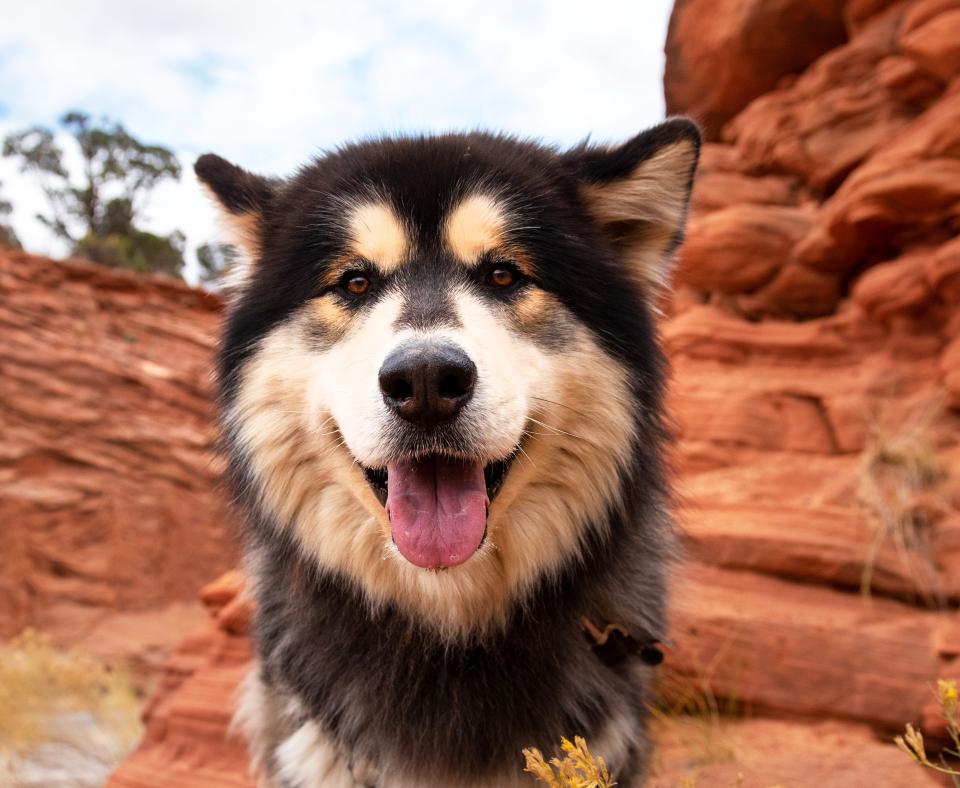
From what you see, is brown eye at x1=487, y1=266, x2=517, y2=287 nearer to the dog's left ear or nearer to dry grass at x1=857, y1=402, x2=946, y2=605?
the dog's left ear

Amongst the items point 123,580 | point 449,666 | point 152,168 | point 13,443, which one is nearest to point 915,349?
point 449,666

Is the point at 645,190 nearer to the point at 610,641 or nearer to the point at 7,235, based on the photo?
the point at 610,641

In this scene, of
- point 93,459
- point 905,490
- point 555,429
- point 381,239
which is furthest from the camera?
point 93,459

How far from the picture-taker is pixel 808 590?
4762mm

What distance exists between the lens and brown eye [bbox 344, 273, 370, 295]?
2.63 metres

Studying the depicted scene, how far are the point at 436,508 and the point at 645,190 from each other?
1474mm

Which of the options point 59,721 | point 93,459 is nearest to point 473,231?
point 59,721

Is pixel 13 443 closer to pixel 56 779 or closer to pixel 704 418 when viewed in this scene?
pixel 56 779

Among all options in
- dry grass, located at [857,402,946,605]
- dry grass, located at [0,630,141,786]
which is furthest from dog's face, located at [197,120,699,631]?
dry grass, located at [0,630,141,786]

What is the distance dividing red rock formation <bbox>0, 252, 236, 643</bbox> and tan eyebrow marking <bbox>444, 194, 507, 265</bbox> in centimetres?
931

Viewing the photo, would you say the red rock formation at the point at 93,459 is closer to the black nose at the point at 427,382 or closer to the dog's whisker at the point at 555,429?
the dog's whisker at the point at 555,429

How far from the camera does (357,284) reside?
2641 millimetres

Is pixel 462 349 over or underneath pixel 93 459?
over

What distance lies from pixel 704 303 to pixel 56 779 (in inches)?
267
